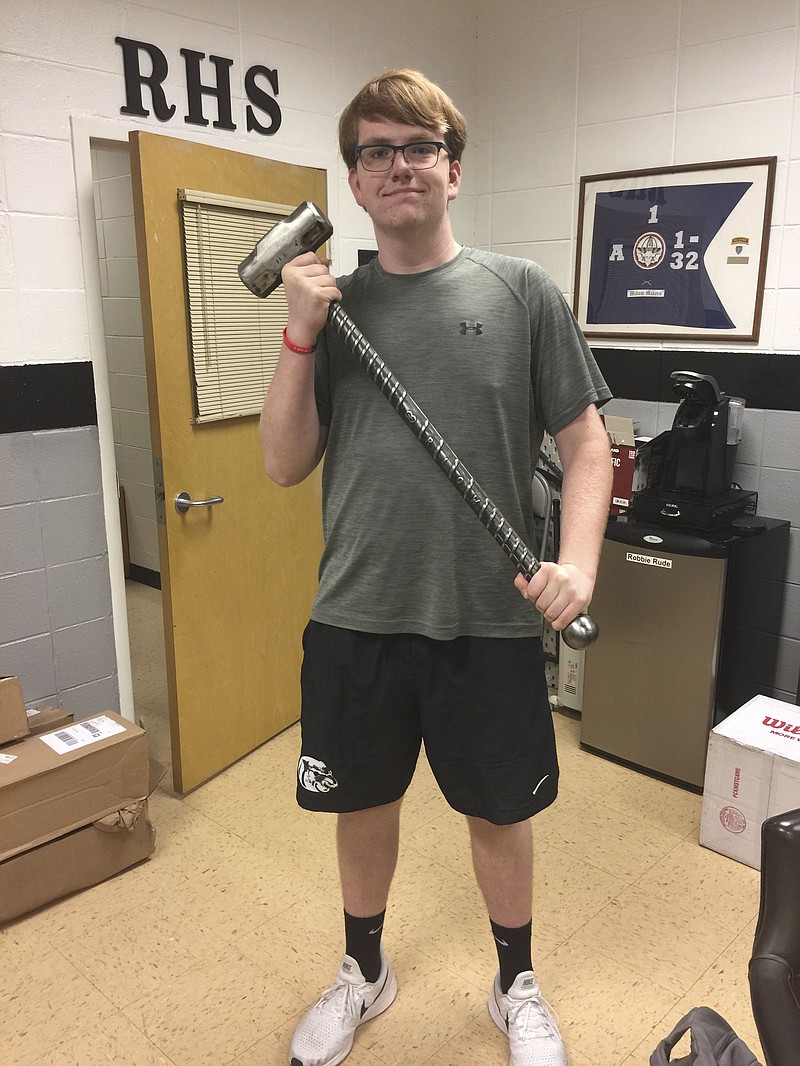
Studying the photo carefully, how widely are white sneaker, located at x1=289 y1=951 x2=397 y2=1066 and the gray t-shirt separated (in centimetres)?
78

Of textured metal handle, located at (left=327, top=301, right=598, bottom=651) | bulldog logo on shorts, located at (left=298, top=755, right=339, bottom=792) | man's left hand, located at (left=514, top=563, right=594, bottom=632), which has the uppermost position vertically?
textured metal handle, located at (left=327, top=301, right=598, bottom=651)

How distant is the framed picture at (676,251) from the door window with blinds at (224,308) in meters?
1.15

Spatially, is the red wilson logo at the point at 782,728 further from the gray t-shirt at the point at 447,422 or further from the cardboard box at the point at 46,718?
Answer: the cardboard box at the point at 46,718

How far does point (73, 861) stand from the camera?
203 centimetres

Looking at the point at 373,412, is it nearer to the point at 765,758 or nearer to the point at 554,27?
the point at 765,758

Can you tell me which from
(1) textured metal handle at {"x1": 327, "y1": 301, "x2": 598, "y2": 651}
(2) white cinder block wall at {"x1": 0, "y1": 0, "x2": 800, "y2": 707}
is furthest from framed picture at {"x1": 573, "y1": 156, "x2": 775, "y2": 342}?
(1) textured metal handle at {"x1": 327, "y1": 301, "x2": 598, "y2": 651}

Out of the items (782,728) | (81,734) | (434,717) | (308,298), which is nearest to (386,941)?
(434,717)

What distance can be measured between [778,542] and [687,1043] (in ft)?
5.05

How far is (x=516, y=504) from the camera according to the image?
1.39 metres

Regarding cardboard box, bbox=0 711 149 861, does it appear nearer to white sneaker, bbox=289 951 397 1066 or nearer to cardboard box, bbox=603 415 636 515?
white sneaker, bbox=289 951 397 1066

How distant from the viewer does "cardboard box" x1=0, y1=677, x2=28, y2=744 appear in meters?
2.04

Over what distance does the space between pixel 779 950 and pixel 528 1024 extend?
0.90 meters

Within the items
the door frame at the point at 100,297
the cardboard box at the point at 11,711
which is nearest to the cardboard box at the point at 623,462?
the door frame at the point at 100,297

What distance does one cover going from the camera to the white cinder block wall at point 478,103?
2.09 m
